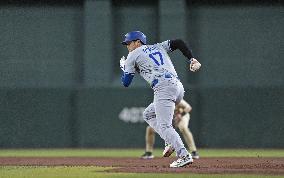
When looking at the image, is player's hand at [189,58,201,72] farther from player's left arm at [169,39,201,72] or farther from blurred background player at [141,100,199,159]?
blurred background player at [141,100,199,159]

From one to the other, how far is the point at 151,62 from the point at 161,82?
1.17 ft

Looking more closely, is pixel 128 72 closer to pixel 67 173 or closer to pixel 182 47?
pixel 182 47

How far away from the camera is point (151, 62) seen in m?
11.7

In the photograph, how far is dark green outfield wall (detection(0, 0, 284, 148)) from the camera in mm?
22016

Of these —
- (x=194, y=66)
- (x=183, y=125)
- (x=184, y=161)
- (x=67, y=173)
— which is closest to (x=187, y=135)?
(x=183, y=125)

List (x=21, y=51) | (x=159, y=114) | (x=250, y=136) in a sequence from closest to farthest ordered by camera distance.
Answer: (x=159, y=114) → (x=250, y=136) → (x=21, y=51)

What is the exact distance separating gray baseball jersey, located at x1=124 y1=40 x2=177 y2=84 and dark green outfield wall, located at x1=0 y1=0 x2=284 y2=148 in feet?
33.2

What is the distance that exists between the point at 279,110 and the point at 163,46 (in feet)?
35.3

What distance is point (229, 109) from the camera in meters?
22.0

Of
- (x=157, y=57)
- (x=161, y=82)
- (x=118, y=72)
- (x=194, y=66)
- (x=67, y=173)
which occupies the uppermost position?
(x=157, y=57)

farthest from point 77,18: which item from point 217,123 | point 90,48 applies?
point 217,123

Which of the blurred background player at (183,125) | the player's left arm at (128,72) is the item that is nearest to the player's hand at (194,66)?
the player's left arm at (128,72)

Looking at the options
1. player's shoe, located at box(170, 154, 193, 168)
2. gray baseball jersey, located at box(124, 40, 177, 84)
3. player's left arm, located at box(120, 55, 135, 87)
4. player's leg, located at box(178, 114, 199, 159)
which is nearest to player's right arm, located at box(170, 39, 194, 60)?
gray baseball jersey, located at box(124, 40, 177, 84)

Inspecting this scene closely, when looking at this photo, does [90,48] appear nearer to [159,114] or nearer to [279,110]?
[279,110]
